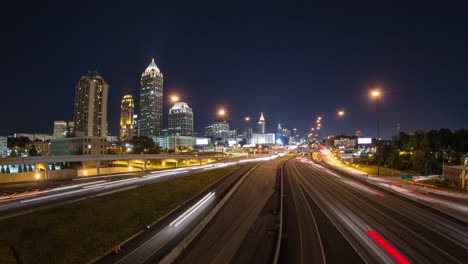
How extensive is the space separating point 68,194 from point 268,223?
16936mm

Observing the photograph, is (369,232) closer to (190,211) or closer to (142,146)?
(190,211)

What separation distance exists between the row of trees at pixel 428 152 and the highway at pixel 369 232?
49072mm

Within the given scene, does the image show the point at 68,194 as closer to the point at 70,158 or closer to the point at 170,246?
the point at 170,246

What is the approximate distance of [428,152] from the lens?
2857 inches

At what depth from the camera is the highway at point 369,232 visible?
12.2 meters

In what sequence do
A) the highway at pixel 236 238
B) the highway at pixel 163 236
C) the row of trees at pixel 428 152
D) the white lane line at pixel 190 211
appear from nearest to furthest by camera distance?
the highway at pixel 163 236
the highway at pixel 236 238
the white lane line at pixel 190 211
the row of trees at pixel 428 152

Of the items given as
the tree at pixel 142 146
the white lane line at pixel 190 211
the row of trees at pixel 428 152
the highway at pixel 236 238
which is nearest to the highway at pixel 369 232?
the highway at pixel 236 238

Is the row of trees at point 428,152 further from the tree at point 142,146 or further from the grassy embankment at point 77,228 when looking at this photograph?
the tree at point 142,146

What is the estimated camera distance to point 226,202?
73.5ft

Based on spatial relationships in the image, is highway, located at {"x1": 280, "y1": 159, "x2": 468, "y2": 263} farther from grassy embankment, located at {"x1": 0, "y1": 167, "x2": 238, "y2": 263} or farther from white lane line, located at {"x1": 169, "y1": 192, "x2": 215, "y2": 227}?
grassy embankment, located at {"x1": 0, "y1": 167, "x2": 238, "y2": 263}

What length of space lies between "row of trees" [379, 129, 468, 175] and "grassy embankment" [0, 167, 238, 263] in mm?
64357

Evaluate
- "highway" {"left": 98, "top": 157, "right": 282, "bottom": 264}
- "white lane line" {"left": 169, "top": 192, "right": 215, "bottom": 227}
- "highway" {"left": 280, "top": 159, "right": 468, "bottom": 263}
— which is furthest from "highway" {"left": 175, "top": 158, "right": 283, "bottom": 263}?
"white lane line" {"left": 169, "top": 192, "right": 215, "bottom": 227}

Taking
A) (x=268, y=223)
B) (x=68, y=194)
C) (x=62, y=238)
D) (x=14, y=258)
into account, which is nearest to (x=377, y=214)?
(x=268, y=223)

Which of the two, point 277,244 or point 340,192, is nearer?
point 277,244
